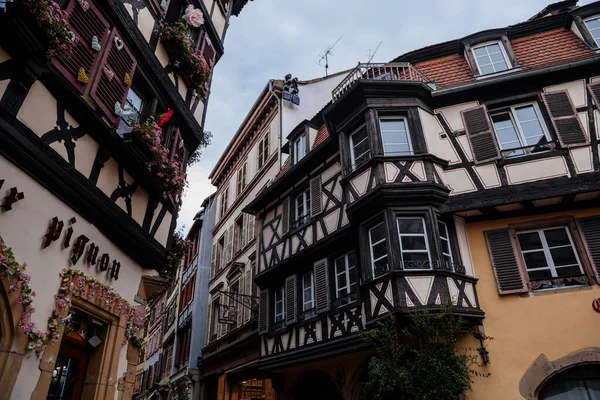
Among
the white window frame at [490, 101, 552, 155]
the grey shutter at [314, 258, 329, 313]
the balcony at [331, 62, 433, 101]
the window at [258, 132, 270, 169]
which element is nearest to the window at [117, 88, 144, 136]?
the balcony at [331, 62, 433, 101]

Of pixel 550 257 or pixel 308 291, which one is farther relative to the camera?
pixel 308 291

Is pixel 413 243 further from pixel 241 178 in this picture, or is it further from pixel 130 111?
pixel 241 178

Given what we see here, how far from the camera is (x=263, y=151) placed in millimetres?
19109

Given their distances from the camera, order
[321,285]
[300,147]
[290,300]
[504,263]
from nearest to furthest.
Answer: [504,263]
[321,285]
[290,300]
[300,147]

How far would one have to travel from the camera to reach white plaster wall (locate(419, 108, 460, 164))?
399 inches

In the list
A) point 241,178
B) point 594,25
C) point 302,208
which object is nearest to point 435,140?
point 302,208

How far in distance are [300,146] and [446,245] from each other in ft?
23.8

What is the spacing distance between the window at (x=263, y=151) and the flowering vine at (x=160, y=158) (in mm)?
10624

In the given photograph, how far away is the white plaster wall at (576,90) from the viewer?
9.66m

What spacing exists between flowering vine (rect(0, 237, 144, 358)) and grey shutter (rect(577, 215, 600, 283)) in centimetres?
834

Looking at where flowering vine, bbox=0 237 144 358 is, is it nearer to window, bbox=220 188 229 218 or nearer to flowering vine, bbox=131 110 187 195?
flowering vine, bbox=131 110 187 195

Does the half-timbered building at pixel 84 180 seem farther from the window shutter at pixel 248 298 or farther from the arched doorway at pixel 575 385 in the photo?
the window shutter at pixel 248 298

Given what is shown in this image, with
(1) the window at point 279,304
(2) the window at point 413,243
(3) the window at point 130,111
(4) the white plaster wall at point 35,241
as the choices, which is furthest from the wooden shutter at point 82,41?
(1) the window at point 279,304

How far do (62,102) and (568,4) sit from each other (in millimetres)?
13736
